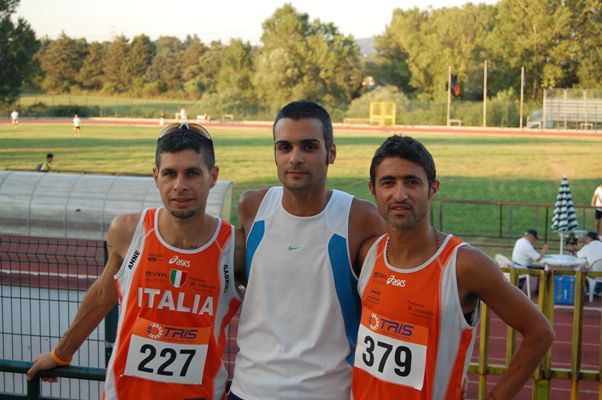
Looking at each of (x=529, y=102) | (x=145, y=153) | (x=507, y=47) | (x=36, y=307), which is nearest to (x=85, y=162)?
(x=145, y=153)

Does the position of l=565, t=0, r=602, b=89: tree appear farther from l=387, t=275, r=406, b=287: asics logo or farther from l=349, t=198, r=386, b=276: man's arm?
l=387, t=275, r=406, b=287: asics logo

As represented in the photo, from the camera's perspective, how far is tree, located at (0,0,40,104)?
166 ft

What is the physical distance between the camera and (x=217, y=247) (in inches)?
126

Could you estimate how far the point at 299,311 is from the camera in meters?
3.10

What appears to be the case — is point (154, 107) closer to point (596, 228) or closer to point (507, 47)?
point (507, 47)

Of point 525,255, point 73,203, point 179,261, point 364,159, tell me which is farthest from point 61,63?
point 179,261

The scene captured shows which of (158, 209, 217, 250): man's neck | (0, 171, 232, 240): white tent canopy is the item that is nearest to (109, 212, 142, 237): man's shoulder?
(158, 209, 217, 250): man's neck

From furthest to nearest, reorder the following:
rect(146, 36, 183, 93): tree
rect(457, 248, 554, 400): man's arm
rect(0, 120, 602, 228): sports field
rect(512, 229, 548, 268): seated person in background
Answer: rect(146, 36, 183, 93): tree → rect(0, 120, 602, 228): sports field → rect(512, 229, 548, 268): seated person in background → rect(457, 248, 554, 400): man's arm

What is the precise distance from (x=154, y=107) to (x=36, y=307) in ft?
228

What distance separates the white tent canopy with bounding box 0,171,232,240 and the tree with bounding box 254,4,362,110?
5959 cm

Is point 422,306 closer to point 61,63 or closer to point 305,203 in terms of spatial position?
point 305,203

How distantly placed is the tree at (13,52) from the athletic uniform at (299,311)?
167 feet

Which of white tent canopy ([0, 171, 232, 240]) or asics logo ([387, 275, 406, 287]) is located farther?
white tent canopy ([0, 171, 232, 240])

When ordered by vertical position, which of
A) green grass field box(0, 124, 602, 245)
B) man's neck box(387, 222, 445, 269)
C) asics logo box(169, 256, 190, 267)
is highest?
man's neck box(387, 222, 445, 269)
